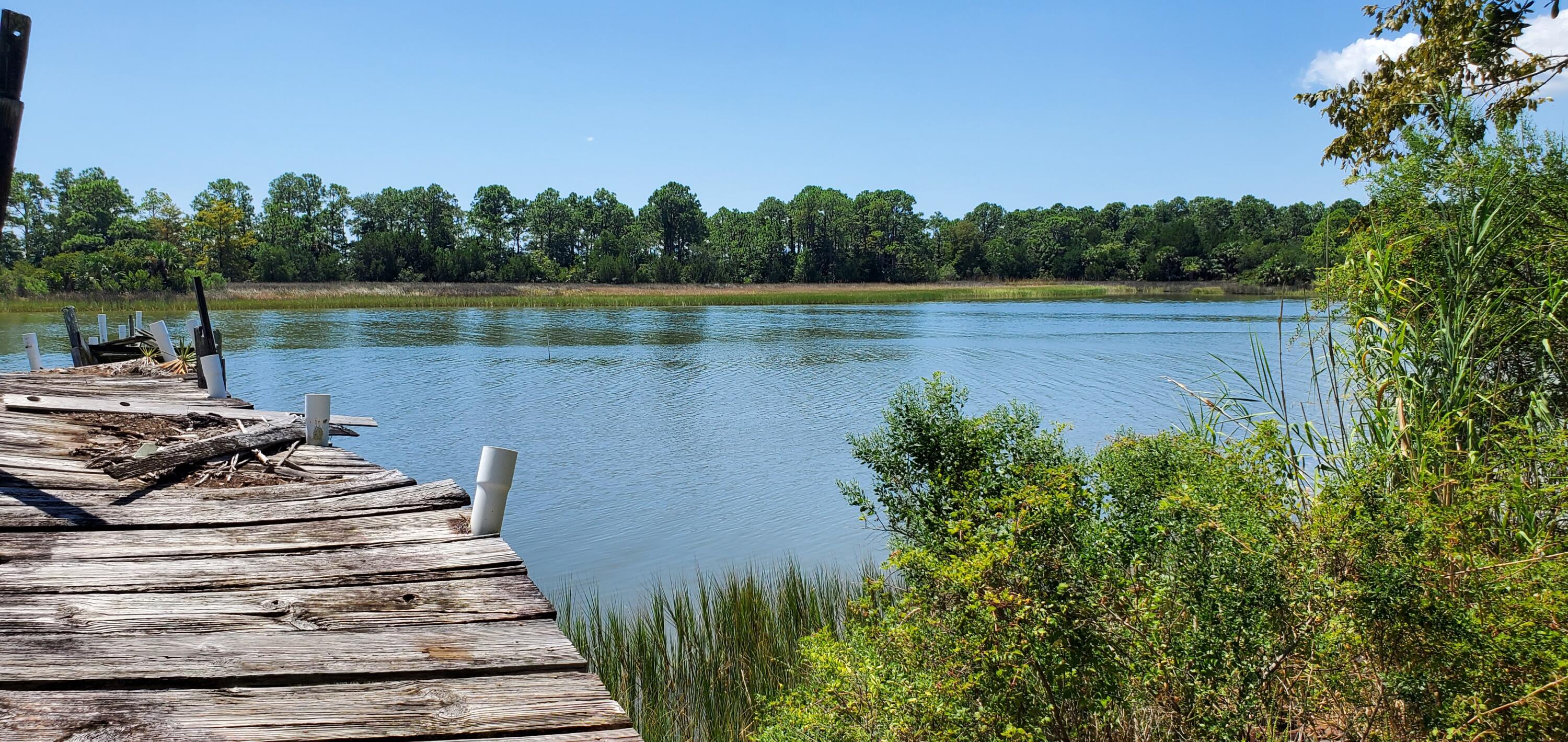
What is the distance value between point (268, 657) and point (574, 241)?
9863 cm

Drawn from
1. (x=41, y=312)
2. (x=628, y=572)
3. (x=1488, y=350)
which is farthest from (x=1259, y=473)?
(x=41, y=312)

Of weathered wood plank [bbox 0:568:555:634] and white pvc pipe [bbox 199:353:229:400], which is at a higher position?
white pvc pipe [bbox 199:353:229:400]

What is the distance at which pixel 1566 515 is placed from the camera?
4.28 m

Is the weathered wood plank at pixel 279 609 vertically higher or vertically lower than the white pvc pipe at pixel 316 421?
lower

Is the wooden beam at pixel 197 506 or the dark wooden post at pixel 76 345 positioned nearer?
the wooden beam at pixel 197 506

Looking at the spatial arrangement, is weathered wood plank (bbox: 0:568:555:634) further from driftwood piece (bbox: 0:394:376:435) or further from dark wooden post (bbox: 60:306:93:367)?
dark wooden post (bbox: 60:306:93:367)

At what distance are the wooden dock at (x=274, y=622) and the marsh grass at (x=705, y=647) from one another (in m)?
1.65

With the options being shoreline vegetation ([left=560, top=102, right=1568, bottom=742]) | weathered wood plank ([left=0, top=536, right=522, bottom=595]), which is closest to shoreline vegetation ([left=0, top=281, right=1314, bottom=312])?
weathered wood plank ([left=0, top=536, right=522, bottom=595])

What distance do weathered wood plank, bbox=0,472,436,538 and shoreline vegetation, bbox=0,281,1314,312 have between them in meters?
40.5

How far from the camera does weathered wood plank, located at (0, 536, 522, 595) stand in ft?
10.9

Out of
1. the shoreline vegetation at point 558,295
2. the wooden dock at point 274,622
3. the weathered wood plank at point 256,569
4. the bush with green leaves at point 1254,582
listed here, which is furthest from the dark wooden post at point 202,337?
the shoreline vegetation at point 558,295

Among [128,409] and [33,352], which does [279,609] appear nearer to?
[128,409]

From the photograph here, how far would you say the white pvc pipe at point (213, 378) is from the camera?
29.2ft

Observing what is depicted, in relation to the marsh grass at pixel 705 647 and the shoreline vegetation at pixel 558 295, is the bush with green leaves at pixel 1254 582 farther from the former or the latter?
the shoreline vegetation at pixel 558 295
